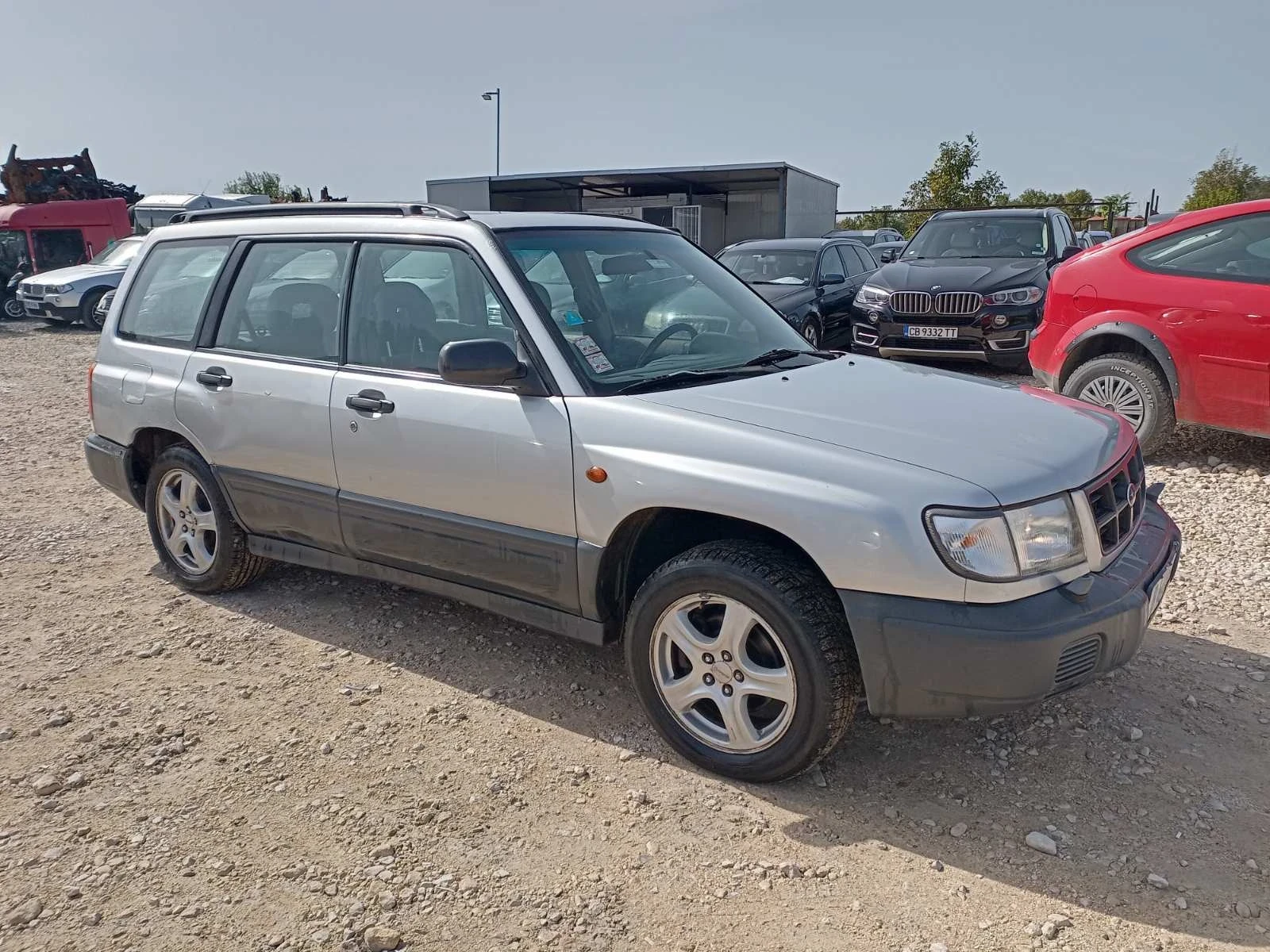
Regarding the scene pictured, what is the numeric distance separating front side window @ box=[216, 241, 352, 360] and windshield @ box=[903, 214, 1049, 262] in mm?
8007

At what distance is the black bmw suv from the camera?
9.14 metres

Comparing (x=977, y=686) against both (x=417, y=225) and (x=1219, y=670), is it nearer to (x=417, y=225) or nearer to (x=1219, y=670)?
(x=1219, y=670)

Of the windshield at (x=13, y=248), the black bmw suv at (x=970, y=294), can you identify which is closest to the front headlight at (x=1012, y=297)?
the black bmw suv at (x=970, y=294)

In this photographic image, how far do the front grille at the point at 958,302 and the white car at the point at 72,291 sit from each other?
15.0 m

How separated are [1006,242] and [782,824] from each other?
29.5 ft

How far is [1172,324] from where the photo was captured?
5.97 m

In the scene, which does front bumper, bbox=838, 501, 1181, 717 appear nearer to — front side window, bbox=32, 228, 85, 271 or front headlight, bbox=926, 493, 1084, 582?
front headlight, bbox=926, 493, 1084, 582

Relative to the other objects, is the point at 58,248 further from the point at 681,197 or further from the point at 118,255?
the point at 681,197

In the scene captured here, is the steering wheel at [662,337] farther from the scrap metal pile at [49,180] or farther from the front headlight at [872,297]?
the scrap metal pile at [49,180]

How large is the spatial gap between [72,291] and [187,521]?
16011mm

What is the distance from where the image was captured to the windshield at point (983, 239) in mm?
10227

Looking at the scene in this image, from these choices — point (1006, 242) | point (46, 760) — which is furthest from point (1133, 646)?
point (1006, 242)

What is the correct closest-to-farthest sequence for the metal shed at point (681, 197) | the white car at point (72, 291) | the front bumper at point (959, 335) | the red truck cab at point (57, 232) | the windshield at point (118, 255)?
the front bumper at point (959, 335) < the white car at point (72, 291) < the windshield at point (118, 255) < the red truck cab at point (57, 232) < the metal shed at point (681, 197)

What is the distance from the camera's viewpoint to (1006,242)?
1032 centimetres
